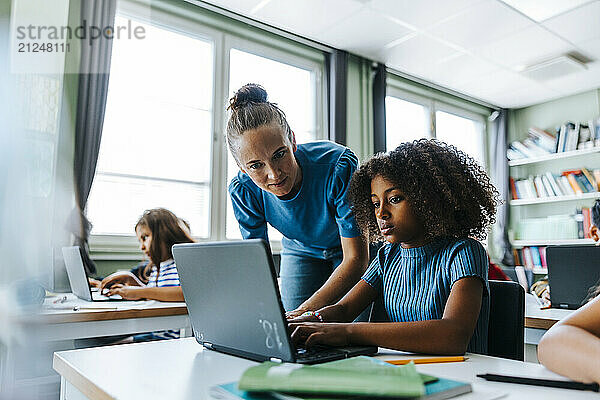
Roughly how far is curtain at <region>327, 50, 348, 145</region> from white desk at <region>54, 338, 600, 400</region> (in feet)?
10.0

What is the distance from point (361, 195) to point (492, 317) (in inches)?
18.2

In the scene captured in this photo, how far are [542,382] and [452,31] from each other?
343 centimetres

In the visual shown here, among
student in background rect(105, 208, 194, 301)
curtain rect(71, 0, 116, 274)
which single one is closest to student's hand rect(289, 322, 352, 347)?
student in background rect(105, 208, 194, 301)

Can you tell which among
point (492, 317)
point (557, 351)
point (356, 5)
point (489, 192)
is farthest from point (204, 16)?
point (557, 351)

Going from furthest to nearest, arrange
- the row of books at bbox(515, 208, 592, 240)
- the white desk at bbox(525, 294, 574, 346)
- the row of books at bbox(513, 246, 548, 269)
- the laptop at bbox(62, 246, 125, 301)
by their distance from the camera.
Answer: the row of books at bbox(513, 246, 548, 269)
the row of books at bbox(515, 208, 592, 240)
the laptop at bbox(62, 246, 125, 301)
the white desk at bbox(525, 294, 574, 346)

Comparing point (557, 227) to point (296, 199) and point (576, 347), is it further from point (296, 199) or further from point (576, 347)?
point (576, 347)

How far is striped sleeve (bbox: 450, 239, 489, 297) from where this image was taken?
103 cm

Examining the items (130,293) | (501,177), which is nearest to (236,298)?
(130,293)

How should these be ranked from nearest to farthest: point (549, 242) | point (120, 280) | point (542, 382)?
point (542, 382)
point (120, 280)
point (549, 242)

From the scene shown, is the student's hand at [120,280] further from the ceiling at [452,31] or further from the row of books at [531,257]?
the row of books at [531,257]

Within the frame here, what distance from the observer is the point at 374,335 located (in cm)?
89

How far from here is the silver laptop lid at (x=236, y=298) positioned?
0.75m

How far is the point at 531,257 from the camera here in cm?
513
